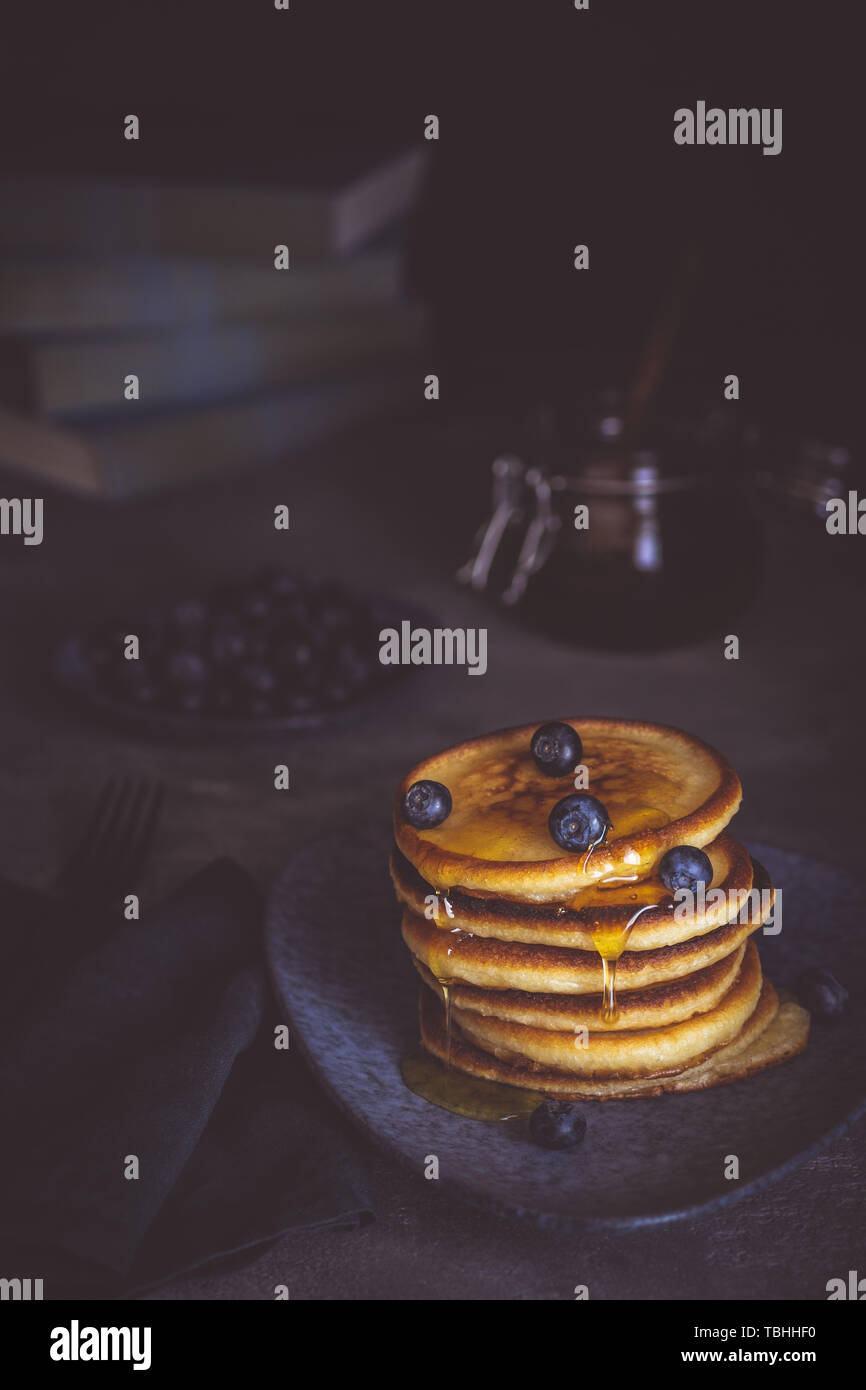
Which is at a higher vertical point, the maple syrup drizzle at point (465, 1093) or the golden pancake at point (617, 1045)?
the golden pancake at point (617, 1045)

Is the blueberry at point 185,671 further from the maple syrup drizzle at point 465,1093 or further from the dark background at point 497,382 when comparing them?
the maple syrup drizzle at point 465,1093

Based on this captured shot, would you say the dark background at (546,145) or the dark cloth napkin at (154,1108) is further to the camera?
the dark background at (546,145)

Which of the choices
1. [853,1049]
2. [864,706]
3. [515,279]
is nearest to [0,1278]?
[853,1049]

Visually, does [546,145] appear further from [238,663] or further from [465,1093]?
[465,1093]

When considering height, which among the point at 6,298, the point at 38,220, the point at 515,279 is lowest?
the point at 6,298

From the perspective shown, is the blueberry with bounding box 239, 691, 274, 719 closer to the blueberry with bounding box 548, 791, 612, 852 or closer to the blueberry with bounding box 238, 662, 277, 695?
the blueberry with bounding box 238, 662, 277, 695

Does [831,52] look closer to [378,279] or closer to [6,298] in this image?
[378,279]

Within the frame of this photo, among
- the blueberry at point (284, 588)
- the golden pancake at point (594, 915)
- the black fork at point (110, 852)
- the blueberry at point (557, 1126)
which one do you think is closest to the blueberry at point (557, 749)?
the golden pancake at point (594, 915)
